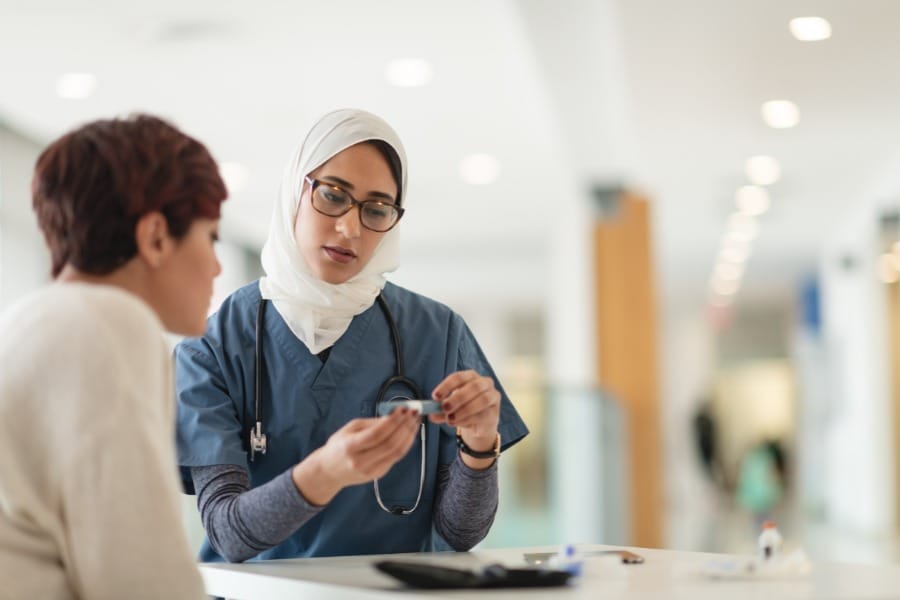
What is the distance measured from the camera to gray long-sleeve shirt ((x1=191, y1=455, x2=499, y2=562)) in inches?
→ 63.3

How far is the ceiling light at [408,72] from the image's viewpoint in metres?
6.20

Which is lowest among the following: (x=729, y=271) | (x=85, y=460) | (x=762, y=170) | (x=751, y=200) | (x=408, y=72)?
(x=85, y=460)

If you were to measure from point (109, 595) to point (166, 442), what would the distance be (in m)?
0.16

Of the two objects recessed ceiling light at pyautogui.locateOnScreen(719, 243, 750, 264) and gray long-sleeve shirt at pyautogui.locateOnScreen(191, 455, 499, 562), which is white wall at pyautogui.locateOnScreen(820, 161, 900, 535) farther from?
gray long-sleeve shirt at pyautogui.locateOnScreen(191, 455, 499, 562)

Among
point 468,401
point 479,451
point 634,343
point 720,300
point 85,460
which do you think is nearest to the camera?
point 85,460

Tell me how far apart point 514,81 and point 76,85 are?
2375 mm

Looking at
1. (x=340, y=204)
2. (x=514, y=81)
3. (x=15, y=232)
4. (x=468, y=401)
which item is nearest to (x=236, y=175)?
(x=15, y=232)

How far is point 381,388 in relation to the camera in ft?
6.28

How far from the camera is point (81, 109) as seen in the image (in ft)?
22.3

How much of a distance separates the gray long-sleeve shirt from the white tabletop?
48 mm

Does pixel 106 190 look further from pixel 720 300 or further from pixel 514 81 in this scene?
A: pixel 720 300

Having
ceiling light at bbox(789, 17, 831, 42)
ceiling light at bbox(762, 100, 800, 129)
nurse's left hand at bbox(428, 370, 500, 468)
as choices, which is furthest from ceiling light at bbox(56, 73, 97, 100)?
nurse's left hand at bbox(428, 370, 500, 468)

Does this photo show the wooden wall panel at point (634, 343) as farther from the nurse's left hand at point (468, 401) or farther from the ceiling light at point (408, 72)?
the nurse's left hand at point (468, 401)

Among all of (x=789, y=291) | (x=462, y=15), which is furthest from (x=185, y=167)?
(x=789, y=291)
